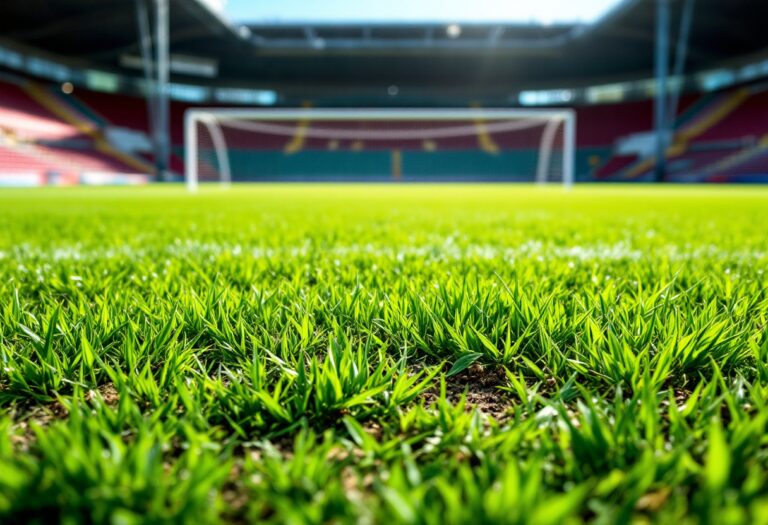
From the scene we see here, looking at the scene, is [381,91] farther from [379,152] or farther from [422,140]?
[422,140]

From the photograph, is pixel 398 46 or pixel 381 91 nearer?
pixel 398 46

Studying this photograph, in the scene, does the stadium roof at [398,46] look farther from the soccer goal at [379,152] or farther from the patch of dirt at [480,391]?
the patch of dirt at [480,391]

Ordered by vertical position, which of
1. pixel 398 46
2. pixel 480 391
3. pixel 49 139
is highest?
pixel 398 46

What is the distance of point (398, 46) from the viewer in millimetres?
30609

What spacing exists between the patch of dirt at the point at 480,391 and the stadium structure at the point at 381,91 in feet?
74.0

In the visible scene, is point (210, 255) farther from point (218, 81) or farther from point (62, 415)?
point (218, 81)

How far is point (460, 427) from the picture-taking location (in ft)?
2.26

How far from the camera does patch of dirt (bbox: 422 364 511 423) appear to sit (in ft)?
2.76

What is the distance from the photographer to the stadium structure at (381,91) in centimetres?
2488

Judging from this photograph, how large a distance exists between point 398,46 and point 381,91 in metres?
7.68

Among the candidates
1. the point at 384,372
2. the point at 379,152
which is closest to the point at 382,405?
the point at 384,372

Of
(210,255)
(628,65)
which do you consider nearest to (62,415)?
(210,255)

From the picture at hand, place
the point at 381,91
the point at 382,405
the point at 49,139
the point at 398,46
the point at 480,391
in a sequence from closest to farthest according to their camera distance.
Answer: the point at 382,405, the point at 480,391, the point at 49,139, the point at 398,46, the point at 381,91

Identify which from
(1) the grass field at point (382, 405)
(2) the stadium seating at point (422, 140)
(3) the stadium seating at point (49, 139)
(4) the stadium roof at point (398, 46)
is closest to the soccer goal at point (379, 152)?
(2) the stadium seating at point (422, 140)
